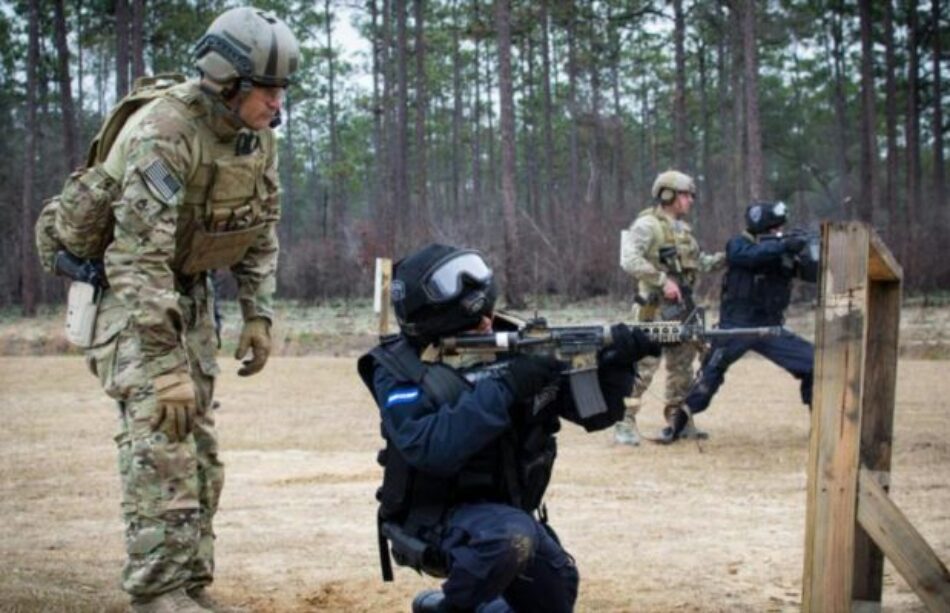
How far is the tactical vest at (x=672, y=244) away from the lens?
1104cm

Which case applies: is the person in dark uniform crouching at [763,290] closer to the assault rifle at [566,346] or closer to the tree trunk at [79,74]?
the assault rifle at [566,346]

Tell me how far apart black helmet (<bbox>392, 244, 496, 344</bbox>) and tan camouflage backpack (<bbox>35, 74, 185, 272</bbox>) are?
1358mm

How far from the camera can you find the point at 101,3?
1471 inches

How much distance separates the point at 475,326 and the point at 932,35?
36373 millimetres

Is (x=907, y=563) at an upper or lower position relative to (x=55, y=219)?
lower

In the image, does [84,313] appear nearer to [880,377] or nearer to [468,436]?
[468,436]

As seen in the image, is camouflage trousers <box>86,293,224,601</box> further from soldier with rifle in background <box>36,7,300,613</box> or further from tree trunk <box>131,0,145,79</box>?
tree trunk <box>131,0,145,79</box>

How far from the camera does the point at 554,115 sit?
2179 inches

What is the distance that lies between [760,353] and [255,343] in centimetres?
588

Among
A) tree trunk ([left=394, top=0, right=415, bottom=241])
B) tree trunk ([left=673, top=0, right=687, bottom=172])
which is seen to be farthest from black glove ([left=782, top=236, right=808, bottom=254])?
tree trunk ([left=394, top=0, right=415, bottom=241])

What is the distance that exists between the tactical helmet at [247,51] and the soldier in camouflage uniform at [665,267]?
618 centimetres

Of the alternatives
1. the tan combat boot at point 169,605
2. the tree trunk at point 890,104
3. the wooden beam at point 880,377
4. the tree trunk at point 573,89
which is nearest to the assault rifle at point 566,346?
the wooden beam at point 880,377

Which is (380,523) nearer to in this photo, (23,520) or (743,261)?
(23,520)

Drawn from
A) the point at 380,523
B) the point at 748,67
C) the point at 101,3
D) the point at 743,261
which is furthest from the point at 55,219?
the point at 101,3
